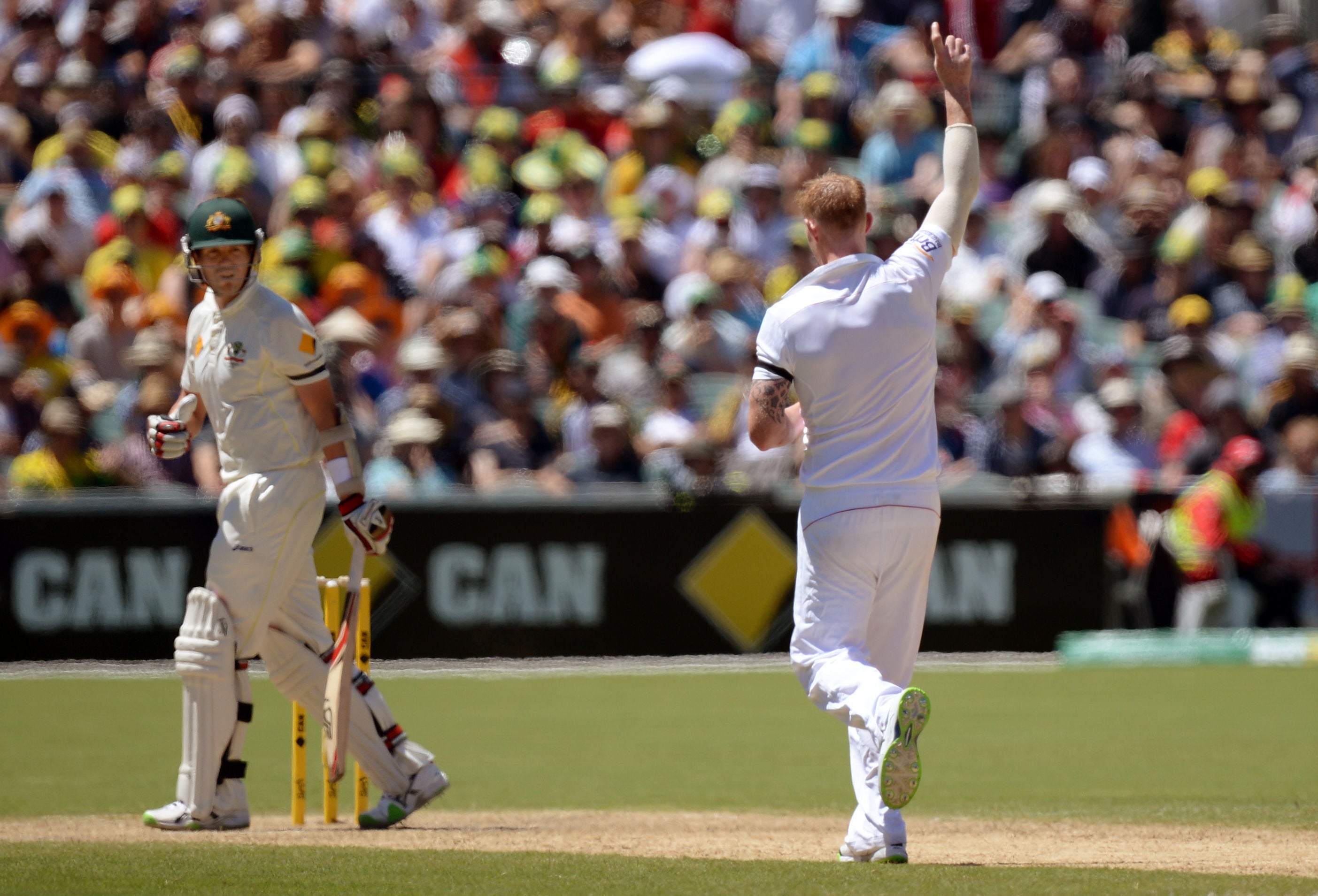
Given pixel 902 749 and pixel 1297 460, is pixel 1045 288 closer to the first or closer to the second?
pixel 1297 460

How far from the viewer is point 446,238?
15.9 metres

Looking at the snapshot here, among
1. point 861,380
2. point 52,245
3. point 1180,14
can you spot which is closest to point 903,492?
point 861,380

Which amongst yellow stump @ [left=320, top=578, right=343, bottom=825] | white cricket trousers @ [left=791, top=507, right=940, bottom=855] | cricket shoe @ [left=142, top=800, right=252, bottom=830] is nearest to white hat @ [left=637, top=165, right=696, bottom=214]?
yellow stump @ [left=320, top=578, right=343, bottom=825]

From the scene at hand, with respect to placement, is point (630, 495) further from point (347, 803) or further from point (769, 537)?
point (347, 803)

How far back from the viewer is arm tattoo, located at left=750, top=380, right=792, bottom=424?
6191 millimetres

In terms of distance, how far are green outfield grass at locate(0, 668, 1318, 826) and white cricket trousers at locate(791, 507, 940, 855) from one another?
2121 mm

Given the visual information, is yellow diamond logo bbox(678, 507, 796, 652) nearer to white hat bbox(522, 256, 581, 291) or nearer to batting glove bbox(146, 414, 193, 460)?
white hat bbox(522, 256, 581, 291)

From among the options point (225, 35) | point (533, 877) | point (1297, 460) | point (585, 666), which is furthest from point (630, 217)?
point (533, 877)

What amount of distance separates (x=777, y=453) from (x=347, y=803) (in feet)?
18.0

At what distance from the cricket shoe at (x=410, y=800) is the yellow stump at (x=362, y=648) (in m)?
0.08

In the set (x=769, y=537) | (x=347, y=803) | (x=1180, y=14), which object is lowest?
(x=347, y=803)

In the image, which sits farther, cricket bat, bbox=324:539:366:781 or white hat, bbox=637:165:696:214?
white hat, bbox=637:165:696:214

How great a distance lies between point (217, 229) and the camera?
7449mm

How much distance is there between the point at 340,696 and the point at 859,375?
2.52 meters
